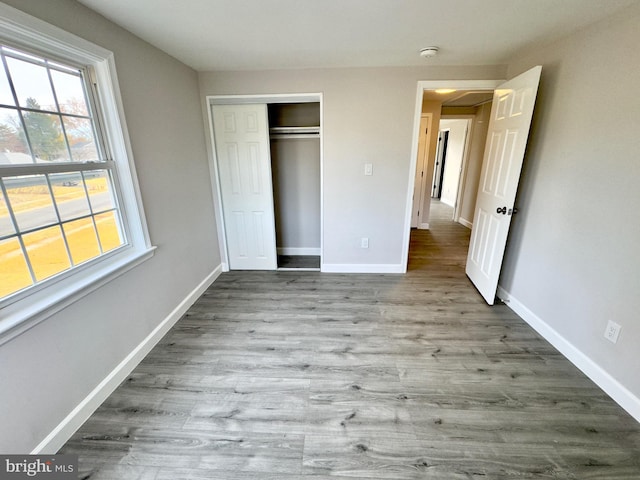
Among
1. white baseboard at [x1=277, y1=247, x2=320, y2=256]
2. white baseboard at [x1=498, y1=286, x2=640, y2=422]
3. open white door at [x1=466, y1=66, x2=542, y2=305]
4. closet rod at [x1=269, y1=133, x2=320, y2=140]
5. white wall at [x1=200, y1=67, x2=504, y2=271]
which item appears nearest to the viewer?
white baseboard at [x1=498, y1=286, x2=640, y2=422]

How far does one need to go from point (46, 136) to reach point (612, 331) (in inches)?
138

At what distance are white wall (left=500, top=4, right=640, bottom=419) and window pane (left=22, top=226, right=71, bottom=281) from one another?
3.30 metres

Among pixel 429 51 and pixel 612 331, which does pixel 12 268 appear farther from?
pixel 612 331

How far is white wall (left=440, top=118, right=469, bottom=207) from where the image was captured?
700cm

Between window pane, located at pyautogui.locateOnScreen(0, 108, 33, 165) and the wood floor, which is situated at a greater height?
window pane, located at pyautogui.locateOnScreen(0, 108, 33, 165)

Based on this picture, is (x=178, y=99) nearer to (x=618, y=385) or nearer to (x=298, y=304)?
(x=298, y=304)

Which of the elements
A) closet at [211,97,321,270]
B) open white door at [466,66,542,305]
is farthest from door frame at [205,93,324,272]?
open white door at [466,66,542,305]

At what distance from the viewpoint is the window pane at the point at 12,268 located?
1.26m

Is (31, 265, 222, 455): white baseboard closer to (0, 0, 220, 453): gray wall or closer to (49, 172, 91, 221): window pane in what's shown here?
(0, 0, 220, 453): gray wall

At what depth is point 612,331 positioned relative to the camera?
5.65 ft

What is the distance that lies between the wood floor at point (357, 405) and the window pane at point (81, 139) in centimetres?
148

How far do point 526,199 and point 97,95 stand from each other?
11.3ft

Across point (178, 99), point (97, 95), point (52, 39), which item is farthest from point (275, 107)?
point (52, 39)

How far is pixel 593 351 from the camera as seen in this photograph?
1.84 metres
